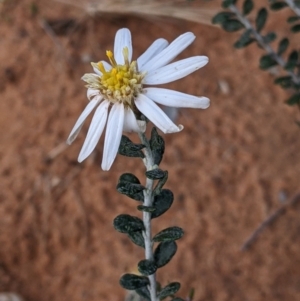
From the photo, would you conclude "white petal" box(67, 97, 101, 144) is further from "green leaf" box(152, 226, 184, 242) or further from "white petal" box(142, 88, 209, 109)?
"green leaf" box(152, 226, 184, 242)

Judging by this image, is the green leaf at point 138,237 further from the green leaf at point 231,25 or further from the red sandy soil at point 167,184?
the red sandy soil at point 167,184

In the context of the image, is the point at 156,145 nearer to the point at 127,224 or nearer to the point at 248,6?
the point at 127,224

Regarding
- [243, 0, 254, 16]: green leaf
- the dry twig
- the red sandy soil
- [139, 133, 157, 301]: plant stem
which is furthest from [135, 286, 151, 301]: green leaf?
the dry twig

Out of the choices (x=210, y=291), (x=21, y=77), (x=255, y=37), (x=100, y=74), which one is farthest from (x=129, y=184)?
(x=21, y=77)

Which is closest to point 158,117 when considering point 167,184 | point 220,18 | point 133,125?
point 133,125

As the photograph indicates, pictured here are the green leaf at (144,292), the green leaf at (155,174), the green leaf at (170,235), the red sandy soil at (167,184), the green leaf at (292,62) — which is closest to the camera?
the green leaf at (155,174)

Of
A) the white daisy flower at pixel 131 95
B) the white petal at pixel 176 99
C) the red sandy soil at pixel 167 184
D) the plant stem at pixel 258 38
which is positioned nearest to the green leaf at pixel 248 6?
the plant stem at pixel 258 38
